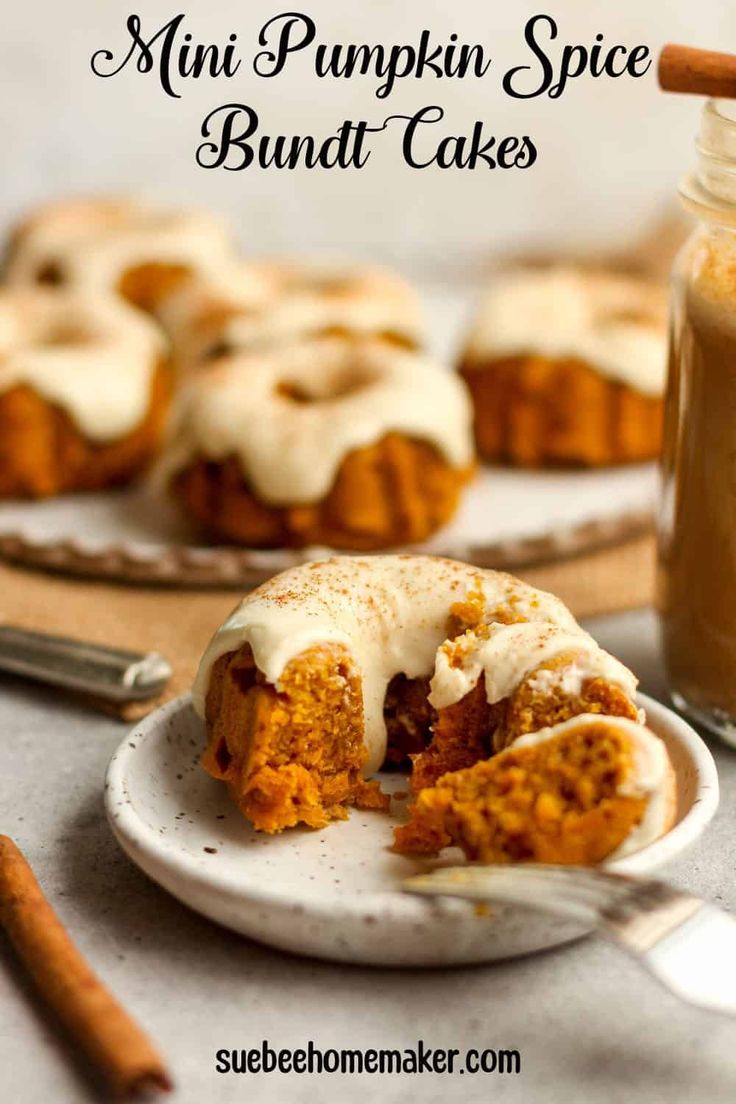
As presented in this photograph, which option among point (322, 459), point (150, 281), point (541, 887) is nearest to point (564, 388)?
point (322, 459)

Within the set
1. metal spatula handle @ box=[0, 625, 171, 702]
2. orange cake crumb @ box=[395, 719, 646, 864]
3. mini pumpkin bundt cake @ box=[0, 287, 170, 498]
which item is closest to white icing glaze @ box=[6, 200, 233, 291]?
mini pumpkin bundt cake @ box=[0, 287, 170, 498]

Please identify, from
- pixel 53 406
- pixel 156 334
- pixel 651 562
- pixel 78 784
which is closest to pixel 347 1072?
pixel 78 784

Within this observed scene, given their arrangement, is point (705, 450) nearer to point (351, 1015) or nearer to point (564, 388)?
point (351, 1015)

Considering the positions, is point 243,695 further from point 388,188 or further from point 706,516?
point 388,188

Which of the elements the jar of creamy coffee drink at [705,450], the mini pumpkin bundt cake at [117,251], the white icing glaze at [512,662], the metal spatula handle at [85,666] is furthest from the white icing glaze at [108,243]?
the white icing glaze at [512,662]

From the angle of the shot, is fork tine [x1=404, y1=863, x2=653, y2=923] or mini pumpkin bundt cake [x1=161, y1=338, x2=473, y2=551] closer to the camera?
fork tine [x1=404, y1=863, x2=653, y2=923]

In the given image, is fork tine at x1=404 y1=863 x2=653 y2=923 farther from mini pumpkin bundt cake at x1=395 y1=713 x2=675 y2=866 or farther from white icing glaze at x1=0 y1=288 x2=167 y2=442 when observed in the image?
white icing glaze at x1=0 y1=288 x2=167 y2=442

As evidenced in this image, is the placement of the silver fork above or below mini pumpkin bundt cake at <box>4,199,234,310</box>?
below

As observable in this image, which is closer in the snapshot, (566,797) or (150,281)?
(566,797)
